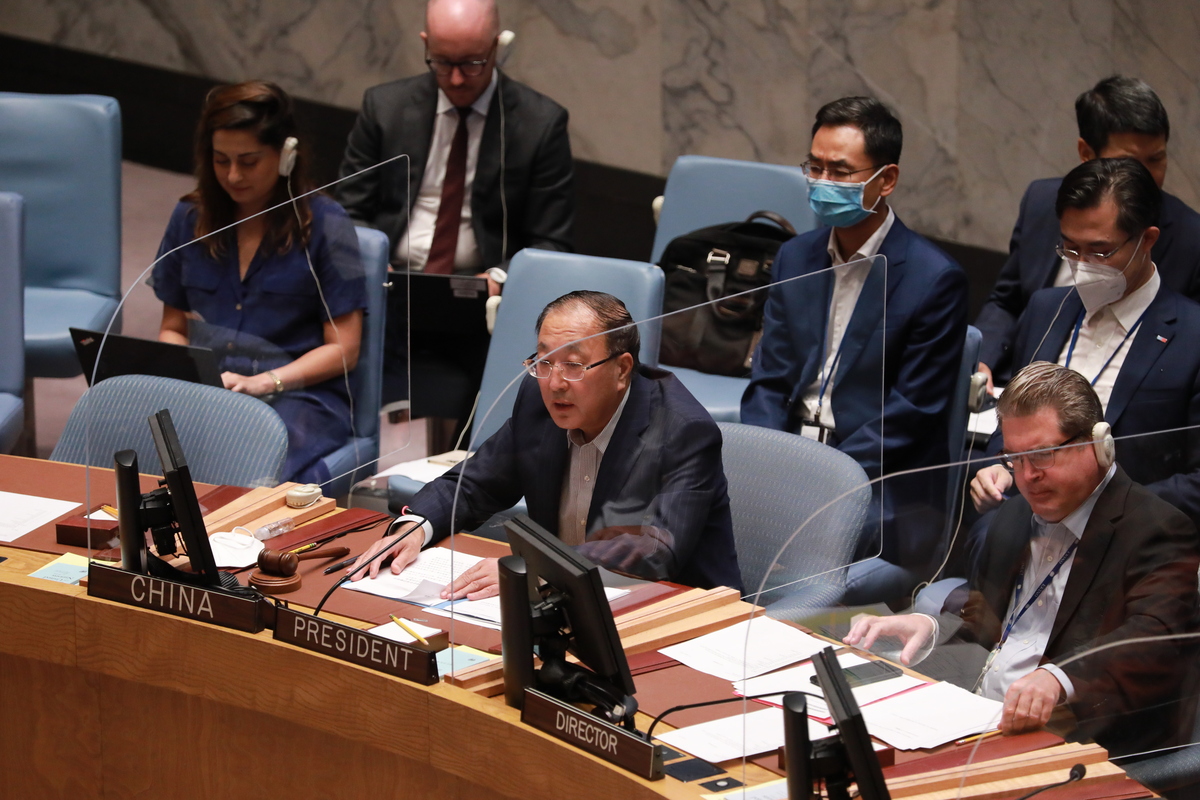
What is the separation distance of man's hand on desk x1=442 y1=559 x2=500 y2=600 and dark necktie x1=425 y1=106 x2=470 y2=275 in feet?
5.47

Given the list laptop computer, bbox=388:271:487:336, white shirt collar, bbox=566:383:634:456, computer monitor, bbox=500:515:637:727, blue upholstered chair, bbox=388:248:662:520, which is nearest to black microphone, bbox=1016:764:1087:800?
computer monitor, bbox=500:515:637:727

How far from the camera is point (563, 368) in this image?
192 cm

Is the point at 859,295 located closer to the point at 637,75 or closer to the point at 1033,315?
the point at 1033,315

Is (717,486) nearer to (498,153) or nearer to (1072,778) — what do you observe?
(1072,778)

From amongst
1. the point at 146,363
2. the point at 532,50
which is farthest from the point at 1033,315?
the point at 532,50

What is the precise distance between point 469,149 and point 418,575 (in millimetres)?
1798

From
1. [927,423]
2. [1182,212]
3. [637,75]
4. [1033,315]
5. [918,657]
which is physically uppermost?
[637,75]

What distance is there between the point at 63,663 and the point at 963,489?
1.37 meters

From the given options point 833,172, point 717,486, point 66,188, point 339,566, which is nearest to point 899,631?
point 717,486

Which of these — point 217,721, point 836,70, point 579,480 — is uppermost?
point 836,70

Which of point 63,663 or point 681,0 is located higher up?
point 681,0

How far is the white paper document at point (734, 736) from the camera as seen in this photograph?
1.56 metres

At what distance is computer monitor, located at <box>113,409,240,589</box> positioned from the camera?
1.83m

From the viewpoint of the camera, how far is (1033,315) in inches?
106
